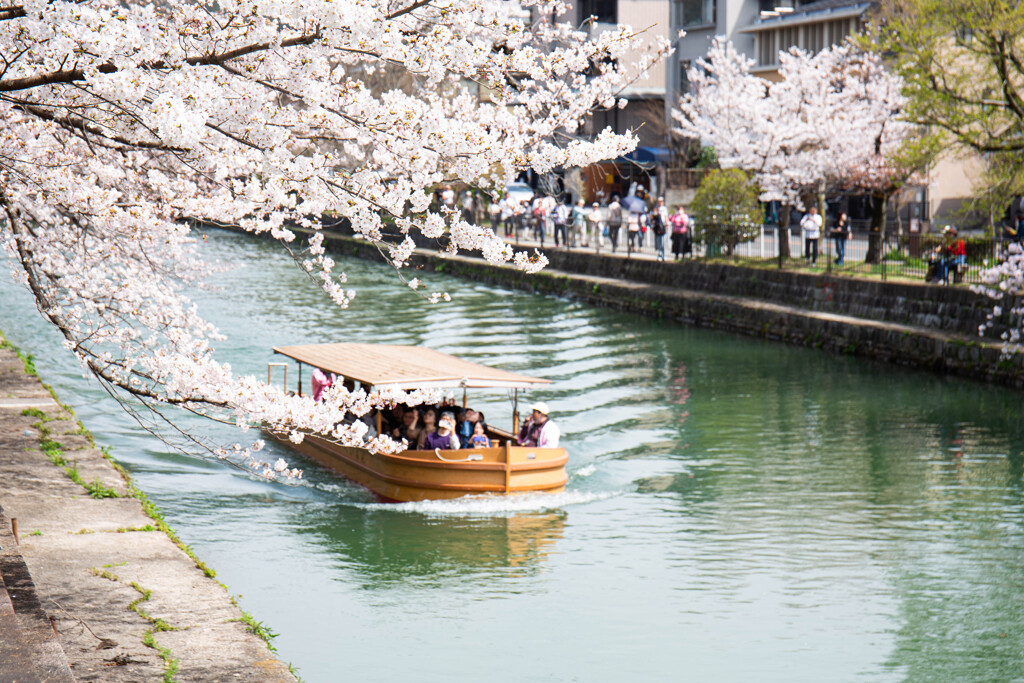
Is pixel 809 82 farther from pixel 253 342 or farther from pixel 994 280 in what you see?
pixel 253 342

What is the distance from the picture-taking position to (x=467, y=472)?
1481cm

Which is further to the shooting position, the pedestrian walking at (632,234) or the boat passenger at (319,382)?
the pedestrian walking at (632,234)

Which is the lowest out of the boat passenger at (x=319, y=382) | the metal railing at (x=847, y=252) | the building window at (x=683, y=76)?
the boat passenger at (x=319, y=382)

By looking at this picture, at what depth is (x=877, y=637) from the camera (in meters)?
11.1

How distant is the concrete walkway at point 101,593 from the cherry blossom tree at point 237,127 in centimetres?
132

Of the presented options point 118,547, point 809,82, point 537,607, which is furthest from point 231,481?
point 809,82

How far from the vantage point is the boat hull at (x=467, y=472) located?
14.8 meters

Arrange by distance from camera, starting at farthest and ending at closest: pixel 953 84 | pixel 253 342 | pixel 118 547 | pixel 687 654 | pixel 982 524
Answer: pixel 253 342, pixel 953 84, pixel 982 524, pixel 687 654, pixel 118 547

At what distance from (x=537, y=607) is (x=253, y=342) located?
16.6m

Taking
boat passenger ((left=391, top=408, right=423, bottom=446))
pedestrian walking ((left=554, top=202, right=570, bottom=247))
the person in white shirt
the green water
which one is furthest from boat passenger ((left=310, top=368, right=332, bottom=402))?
pedestrian walking ((left=554, top=202, right=570, bottom=247))

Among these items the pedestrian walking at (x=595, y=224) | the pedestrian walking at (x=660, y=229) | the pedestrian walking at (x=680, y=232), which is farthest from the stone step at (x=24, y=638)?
the pedestrian walking at (x=595, y=224)

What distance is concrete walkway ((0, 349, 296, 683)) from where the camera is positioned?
632 cm

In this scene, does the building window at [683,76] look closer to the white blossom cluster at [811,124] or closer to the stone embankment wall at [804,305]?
the white blossom cluster at [811,124]

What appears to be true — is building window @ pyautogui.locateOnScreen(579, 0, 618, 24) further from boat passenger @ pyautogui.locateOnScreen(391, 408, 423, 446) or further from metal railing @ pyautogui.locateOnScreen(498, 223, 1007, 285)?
boat passenger @ pyautogui.locateOnScreen(391, 408, 423, 446)
